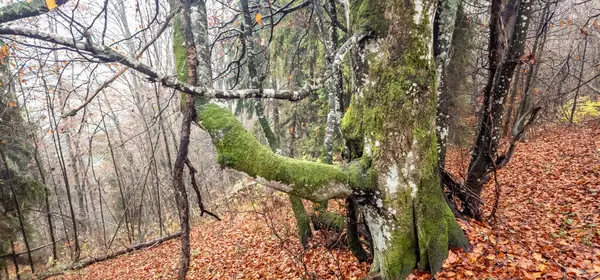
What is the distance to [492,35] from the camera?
3754 mm

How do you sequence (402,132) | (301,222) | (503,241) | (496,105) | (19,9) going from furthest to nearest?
1. (301,222)
2. (496,105)
3. (503,241)
4. (402,132)
5. (19,9)

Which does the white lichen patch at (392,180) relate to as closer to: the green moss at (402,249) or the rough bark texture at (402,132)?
the rough bark texture at (402,132)

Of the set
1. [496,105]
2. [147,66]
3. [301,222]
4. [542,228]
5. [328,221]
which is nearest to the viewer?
[147,66]

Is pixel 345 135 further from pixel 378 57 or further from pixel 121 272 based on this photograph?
pixel 121 272

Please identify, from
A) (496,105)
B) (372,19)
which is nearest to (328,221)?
(496,105)

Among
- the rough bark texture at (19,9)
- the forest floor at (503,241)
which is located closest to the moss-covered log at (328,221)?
the forest floor at (503,241)

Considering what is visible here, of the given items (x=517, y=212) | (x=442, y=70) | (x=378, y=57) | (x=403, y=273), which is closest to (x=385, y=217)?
(x=403, y=273)

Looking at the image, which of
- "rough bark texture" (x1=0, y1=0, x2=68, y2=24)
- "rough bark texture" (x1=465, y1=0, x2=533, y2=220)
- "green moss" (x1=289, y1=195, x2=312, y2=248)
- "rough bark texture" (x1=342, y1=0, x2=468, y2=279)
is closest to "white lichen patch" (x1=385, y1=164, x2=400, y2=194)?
"rough bark texture" (x1=342, y1=0, x2=468, y2=279)

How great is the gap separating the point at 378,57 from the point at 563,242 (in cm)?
318

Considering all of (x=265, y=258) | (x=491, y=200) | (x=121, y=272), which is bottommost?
(x=121, y=272)

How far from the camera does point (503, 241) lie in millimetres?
3441

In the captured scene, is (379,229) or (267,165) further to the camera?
(379,229)

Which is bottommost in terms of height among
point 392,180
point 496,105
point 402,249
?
point 402,249

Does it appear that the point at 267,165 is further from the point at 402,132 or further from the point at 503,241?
the point at 503,241
